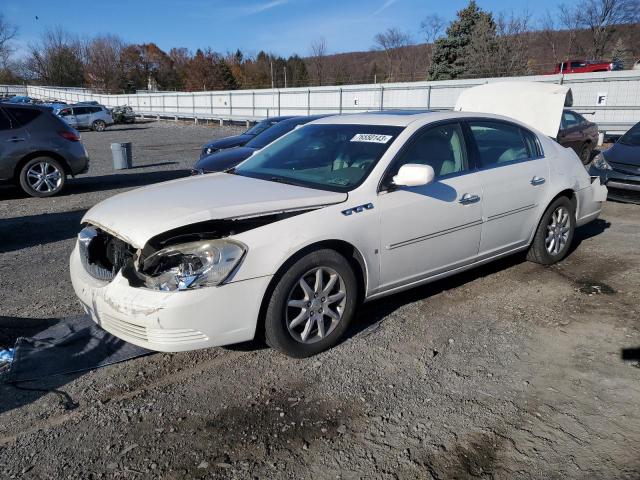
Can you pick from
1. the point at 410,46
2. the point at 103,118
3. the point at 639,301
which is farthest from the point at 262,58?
the point at 639,301

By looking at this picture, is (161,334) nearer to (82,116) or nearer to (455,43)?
(82,116)

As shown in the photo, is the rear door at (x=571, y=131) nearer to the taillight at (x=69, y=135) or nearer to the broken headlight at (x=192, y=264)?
the taillight at (x=69, y=135)

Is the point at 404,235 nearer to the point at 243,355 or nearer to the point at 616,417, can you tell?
the point at 243,355

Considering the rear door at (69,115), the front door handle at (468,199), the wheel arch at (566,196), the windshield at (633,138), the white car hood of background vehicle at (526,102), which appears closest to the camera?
the front door handle at (468,199)

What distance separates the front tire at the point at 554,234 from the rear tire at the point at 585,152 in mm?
8209

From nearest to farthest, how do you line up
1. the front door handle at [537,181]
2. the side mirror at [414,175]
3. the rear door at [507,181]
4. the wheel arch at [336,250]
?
the wheel arch at [336,250], the side mirror at [414,175], the rear door at [507,181], the front door handle at [537,181]

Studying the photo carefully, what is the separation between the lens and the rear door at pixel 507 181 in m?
4.51

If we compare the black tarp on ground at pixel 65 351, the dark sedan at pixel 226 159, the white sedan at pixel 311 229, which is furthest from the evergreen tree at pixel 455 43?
the black tarp on ground at pixel 65 351

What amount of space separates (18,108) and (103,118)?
25128mm

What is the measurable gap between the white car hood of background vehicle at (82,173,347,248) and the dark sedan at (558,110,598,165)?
389 inches

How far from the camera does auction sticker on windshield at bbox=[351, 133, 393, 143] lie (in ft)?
13.2

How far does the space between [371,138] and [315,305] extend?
1486mm

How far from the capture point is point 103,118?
32312mm

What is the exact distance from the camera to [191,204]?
3359mm
